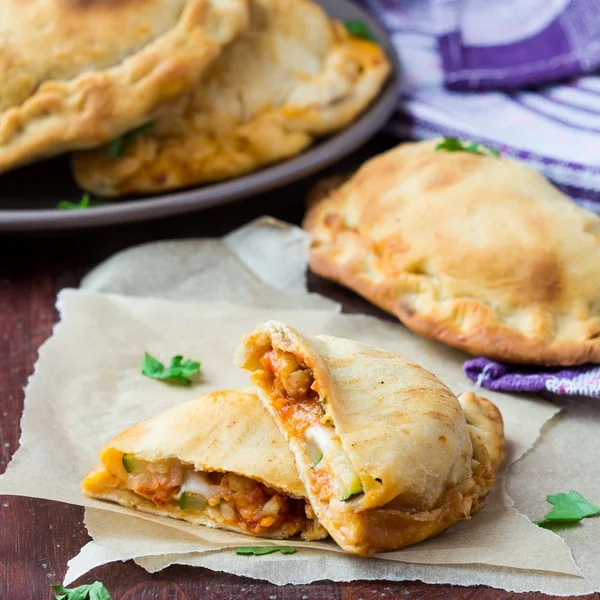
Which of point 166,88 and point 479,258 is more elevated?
point 166,88

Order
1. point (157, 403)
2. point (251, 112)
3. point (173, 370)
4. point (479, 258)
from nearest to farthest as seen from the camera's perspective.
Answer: point (157, 403)
point (173, 370)
point (479, 258)
point (251, 112)

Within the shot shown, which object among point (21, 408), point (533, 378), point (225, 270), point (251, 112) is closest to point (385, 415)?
point (533, 378)

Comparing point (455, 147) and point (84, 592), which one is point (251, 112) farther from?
point (84, 592)

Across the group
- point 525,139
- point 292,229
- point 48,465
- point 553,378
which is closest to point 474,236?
point 553,378

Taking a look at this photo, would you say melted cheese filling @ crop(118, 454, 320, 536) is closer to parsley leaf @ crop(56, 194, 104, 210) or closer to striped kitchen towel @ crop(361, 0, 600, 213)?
parsley leaf @ crop(56, 194, 104, 210)

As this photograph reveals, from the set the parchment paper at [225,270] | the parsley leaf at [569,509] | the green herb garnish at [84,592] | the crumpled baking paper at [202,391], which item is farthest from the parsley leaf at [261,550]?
the parchment paper at [225,270]

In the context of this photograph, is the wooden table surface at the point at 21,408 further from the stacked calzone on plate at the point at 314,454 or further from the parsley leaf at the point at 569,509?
the parsley leaf at the point at 569,509
